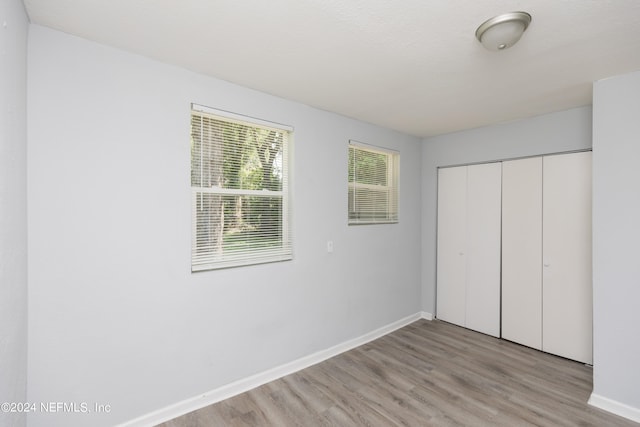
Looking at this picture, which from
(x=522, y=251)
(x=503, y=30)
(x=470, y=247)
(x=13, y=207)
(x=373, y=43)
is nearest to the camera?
(x=13, y=207)

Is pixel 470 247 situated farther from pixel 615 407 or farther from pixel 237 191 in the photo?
pixel 237 191

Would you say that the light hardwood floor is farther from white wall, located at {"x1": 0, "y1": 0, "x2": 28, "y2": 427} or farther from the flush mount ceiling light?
the flush mount ceiling light

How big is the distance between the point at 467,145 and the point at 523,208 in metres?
1.02

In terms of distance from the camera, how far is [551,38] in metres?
1.74

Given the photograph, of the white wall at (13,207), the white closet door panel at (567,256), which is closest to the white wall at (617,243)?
the white closet door panel at (567,256)

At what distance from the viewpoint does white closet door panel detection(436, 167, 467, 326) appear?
12.8ft

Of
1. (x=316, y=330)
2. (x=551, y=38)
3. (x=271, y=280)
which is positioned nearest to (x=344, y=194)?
(x=271, y=280)

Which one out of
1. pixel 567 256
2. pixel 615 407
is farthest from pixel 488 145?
pixel 615 407

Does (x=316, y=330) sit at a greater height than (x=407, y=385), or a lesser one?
greater

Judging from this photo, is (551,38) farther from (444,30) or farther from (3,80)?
(3,80)

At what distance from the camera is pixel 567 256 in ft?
9.97

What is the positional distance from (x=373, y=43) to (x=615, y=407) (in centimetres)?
315

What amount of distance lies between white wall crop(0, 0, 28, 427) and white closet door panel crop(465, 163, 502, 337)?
4.14 meters

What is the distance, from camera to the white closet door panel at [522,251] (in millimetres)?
3254
